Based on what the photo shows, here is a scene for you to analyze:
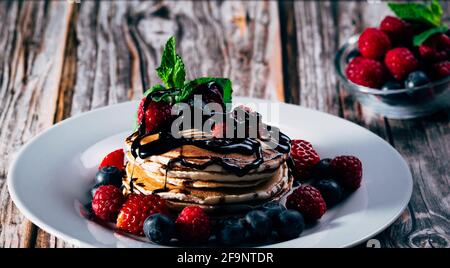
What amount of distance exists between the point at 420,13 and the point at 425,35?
0.47ft

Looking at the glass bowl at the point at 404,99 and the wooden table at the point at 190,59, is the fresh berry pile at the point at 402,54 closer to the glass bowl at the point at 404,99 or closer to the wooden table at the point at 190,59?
the glass bowl at the point at 404,99

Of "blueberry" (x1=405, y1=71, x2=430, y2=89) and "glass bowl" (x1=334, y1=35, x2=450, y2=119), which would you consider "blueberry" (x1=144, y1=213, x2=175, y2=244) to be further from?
"blueberry" (x1=405, y1=71, x2=430, y2=89)

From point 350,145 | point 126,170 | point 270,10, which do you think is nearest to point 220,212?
point 126,170

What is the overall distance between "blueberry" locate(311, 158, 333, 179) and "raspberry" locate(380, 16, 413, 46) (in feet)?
3.24

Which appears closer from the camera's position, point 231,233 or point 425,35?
point 231,233

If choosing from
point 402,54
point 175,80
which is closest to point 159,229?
point 175,80

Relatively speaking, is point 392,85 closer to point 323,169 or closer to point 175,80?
point 323,169

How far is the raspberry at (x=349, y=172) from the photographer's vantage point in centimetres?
278

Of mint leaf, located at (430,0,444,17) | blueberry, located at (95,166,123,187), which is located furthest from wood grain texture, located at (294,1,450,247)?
blueberry, located at (95,166,123,187)

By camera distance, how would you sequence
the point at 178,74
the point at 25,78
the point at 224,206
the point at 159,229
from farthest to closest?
the point at 25,78, the point at 178,74, the point at 224,206, the point at 159,229

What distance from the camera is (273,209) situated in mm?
2533

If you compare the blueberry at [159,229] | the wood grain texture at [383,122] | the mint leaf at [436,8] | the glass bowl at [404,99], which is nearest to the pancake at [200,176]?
the blueberry at [159,229]

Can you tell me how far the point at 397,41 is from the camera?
3660mm

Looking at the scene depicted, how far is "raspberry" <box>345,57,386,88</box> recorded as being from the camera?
3537 mm
